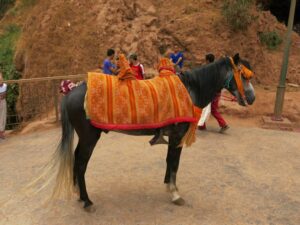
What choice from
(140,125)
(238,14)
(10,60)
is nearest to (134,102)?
(140,125)

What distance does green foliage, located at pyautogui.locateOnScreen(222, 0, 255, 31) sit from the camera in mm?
9609

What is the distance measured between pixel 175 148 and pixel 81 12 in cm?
812

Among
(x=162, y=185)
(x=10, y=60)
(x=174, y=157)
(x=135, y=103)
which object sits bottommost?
(x=162, y=185)

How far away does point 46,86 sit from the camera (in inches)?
340

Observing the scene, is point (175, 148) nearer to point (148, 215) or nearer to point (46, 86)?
point (148, 215)

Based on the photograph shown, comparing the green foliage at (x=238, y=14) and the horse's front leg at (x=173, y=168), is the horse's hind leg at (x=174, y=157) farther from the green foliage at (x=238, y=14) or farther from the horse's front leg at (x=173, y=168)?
the green foliage at (x=238, y=14)

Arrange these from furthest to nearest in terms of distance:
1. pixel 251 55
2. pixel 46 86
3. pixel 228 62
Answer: pixel 251 55, pixel 46 86, pixel 228 62

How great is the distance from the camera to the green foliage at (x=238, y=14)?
961 centimetres

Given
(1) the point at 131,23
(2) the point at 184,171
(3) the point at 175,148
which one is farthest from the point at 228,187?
(1) the point at 131,23

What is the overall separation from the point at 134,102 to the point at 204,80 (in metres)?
0.92

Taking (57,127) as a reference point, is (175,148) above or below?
above

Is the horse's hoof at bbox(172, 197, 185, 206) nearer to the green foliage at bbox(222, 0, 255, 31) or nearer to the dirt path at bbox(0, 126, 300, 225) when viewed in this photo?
the dirt path at bbox(0, 126, 300, 225)

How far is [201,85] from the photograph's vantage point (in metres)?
3.73

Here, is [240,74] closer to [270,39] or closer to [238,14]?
[238,14]
